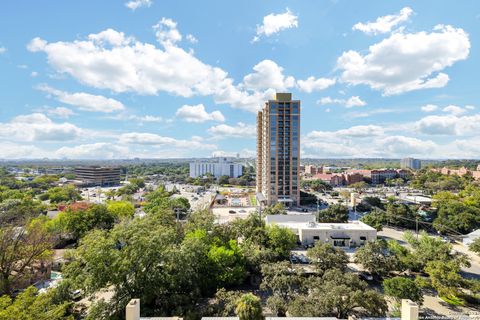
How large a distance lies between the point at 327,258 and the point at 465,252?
71.4ft

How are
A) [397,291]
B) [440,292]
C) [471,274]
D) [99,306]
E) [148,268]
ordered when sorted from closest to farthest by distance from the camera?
[99,306] → [148,268] → [397,291] → [440,292] → [471,274]

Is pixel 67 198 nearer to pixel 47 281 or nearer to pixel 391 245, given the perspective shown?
pixel 47 281

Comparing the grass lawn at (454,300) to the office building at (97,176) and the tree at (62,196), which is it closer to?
the tree at (62,196)

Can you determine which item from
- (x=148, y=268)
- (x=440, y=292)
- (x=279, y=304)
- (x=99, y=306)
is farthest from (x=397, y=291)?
(x=99, y=306)

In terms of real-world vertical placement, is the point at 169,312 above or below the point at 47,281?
above

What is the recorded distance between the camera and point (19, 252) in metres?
17.8

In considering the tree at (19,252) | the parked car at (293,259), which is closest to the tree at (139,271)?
the tree at (19,252)

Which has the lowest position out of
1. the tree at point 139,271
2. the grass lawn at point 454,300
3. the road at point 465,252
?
the road at point 465,252

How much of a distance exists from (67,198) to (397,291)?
211ft

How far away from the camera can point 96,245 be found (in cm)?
1289

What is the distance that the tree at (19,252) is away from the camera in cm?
1669

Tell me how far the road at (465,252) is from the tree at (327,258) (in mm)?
13021

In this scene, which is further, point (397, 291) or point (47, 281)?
point (47, 281)

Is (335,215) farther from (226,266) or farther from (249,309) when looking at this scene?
(249,309)
